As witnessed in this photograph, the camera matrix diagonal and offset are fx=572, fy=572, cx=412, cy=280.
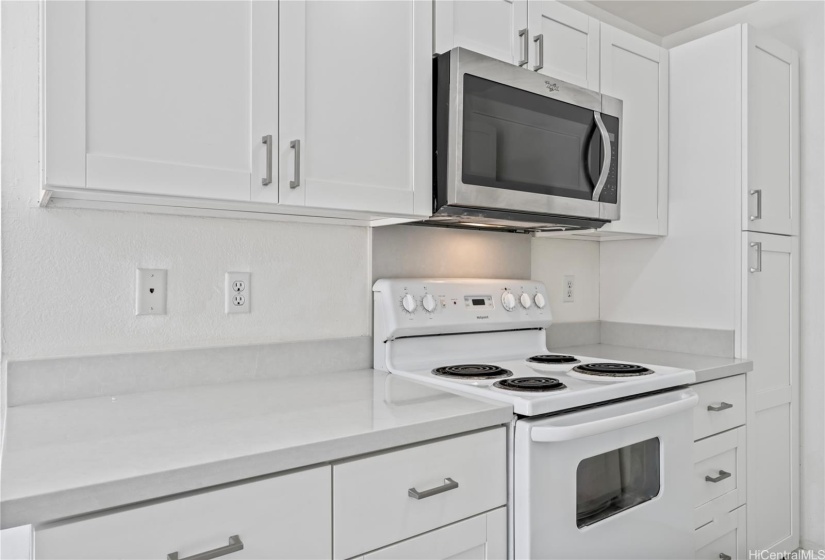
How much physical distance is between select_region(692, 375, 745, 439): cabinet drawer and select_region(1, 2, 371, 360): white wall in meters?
1.23

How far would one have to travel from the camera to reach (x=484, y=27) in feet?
5.61

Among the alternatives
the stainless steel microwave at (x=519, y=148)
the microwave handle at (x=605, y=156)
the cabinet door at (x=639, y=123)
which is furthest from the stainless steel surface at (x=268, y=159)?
the cabinet door at (x=639, y=123)

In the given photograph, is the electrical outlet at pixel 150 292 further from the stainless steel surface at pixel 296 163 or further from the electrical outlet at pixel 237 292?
the stainless steel surface at pixel 296 163

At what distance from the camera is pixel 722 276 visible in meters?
2.17

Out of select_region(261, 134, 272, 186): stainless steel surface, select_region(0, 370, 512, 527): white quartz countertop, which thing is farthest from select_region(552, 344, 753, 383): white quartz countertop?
select_region(261, 134, 272, 186): stainless steel surface

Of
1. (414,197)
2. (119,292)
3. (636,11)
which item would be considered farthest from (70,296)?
(636,11)

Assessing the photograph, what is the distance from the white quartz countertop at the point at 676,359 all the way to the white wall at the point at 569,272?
0.17 meters

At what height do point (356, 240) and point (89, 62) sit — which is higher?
point (89, 62)

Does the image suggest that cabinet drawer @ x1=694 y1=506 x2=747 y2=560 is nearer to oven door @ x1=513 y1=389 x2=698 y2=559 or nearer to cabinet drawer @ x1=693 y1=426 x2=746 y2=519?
cabinet drawer @ x1=693 y1=426 x2=746 y2=519

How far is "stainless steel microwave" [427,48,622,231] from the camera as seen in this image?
1.57 meters

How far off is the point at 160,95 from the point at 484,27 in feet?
3.23

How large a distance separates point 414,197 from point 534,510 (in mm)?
839

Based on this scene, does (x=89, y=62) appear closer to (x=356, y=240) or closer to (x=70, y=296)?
(x=70, y=296)

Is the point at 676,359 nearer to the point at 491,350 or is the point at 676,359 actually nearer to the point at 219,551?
the point at 491,350
